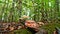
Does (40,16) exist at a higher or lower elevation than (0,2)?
lower

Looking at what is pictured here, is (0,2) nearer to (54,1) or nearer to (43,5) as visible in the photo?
(43,5)

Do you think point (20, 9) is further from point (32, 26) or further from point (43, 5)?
point (32, 26)

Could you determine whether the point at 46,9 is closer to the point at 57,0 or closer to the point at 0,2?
the point at 57,0

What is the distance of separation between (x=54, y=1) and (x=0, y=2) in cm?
173

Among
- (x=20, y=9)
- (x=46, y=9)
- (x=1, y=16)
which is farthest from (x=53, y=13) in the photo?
(x=1, y=16)

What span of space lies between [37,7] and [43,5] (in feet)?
0.67

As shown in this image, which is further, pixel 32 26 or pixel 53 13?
pixel 53 13

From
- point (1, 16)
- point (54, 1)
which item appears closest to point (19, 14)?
point (1, 16)

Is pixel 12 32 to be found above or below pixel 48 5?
below

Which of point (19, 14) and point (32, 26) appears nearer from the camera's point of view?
point (32, 26)

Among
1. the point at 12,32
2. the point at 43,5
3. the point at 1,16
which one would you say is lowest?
the point at 12,32

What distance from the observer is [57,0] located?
496 cm

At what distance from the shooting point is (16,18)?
4.89m

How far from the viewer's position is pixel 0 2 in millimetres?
4766
